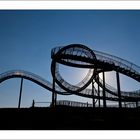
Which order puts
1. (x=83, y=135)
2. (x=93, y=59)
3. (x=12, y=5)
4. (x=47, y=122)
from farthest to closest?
(x=93, y=59), (x=47, y=122), (x=12, y=5), (x=83, y=135)

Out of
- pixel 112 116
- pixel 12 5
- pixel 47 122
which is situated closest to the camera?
pixel 12 5

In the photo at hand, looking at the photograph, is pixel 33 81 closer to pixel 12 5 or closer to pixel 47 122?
pixel 47 122

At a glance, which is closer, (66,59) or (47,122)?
(47,122)

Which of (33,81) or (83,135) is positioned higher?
(33,81)

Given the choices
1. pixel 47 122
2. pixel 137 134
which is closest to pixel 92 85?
pixel 47 122

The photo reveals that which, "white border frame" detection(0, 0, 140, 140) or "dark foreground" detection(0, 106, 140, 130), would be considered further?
"dark foreground" detection(0, 106, 140, 130)

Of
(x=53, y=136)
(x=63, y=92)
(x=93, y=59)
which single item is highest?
(x=93, y=59)

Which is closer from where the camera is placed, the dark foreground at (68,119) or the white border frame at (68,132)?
the white border frame at (68,132)

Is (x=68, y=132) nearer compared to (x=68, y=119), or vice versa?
(x=68, y=132)
